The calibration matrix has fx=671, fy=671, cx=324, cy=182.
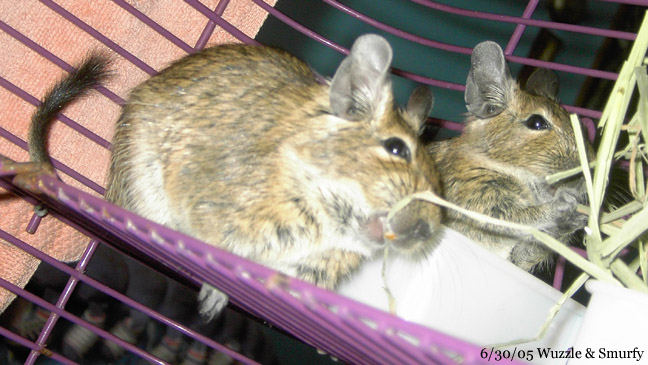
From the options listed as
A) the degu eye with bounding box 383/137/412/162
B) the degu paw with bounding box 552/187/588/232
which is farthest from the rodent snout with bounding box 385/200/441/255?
the degu paw with bounding box 552/187/588/232

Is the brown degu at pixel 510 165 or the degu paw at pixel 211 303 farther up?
the brown degu at pixel 510 165

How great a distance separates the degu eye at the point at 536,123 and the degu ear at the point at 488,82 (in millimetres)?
86

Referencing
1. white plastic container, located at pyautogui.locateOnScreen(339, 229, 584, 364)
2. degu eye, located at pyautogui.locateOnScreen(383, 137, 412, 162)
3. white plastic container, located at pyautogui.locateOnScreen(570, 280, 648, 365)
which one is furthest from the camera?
degu eye, located at pyautogui.locateOnScreen(383, 137, 412, 162)

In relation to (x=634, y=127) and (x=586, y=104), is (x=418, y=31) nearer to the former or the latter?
(x=586, y=104)

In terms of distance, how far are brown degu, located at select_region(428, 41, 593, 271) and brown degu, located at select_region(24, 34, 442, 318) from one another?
0.27 metres

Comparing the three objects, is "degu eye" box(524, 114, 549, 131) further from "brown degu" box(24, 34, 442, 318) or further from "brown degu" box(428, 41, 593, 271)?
"brown degu" box(24, 34, 442, 318)

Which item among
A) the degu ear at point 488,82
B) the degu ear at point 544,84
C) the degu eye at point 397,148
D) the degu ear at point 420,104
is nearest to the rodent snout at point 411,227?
the degu eye at point 397,148

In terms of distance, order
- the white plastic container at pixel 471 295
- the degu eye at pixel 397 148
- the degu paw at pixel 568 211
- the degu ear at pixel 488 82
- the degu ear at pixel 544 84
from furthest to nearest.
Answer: the degu ear at pixel 544 84, the degu ear at pixel 488 82, the degu paw at pixel 568 211, the degu eye at pixel 397 148, the white plastic container at pixel 471 295

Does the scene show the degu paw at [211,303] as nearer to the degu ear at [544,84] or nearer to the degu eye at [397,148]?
the degu eye at [397,148]

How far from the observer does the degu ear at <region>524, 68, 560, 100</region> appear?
2088 mm

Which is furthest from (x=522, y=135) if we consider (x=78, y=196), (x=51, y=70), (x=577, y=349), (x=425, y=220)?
(x=51, y=70)

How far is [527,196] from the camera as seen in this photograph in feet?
6.22

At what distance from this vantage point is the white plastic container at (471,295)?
52.8 inches

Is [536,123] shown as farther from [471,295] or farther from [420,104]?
[471,295]
